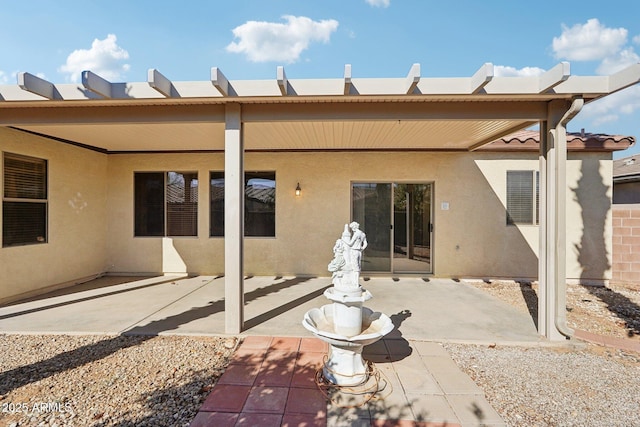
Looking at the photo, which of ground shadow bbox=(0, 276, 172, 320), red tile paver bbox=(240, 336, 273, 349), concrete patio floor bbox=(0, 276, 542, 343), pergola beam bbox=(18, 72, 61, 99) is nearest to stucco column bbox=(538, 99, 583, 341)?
concrete patio floor bbox=(0, 276, 542, 343)

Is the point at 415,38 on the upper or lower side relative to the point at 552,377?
upper

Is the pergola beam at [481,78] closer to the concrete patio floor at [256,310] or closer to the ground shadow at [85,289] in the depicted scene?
the concrete patio floor at [256,310]

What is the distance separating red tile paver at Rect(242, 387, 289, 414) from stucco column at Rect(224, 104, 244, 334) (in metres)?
1.23

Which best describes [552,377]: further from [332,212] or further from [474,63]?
[332,212]

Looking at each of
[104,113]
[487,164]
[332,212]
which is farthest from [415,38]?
[104,113]

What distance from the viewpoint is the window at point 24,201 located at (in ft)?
15.9

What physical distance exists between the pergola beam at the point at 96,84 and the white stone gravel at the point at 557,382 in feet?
16.1

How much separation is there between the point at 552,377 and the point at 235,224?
374 centimetres

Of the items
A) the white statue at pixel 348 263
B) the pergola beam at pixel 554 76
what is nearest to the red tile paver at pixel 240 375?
the white statue at pixel 348 263

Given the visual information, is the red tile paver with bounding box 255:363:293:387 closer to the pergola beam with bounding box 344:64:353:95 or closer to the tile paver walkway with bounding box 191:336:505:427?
the tile paver walkway with bounding box 191:336:505:427

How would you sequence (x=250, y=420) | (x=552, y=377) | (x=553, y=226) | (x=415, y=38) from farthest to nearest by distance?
1. (x=415, y=38)
2. (x=553, y=226)
3. (x=552, y=377)
4. (x=250, y=420)

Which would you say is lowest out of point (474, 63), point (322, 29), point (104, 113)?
point (104, 113)

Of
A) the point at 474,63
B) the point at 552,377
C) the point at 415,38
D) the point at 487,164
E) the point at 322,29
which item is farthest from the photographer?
the point at 322,29

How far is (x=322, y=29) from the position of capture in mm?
12141
